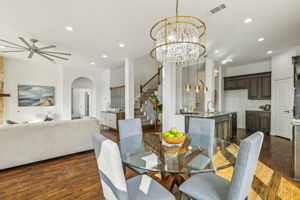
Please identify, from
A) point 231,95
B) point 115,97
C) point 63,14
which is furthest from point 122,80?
point 231,95

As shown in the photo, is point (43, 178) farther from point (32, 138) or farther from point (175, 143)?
point (175, 143)

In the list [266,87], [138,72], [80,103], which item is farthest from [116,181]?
[80,103]

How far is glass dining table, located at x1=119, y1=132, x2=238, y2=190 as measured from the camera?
1.32 metres

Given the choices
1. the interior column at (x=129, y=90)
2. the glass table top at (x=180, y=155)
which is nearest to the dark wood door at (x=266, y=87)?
the glass table top at (x=180, y=155)

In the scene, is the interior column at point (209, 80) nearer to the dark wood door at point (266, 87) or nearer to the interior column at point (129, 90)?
the dark wood door at point (266, 87)

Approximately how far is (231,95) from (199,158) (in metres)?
6.22

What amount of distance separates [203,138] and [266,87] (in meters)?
4.98

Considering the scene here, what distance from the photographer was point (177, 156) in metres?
1.54

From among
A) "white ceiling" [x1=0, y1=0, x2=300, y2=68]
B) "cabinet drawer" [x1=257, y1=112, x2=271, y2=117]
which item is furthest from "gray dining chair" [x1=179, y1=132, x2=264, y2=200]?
"cabinet drawer" [x1=257, y1=112, x2=271, y2=117]

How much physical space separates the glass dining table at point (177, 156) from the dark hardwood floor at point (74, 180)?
0.70m

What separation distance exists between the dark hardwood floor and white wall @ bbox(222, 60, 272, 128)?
3483 mm

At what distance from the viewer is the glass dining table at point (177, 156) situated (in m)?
1.32

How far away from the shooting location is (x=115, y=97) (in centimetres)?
674

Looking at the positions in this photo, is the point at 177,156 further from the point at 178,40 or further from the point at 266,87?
the point at 266,87
